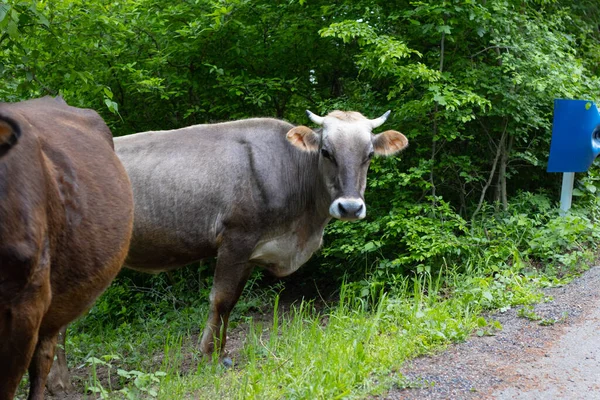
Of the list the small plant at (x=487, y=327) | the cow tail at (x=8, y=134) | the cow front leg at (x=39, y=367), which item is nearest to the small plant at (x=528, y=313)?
the small plant at (x=487, y=327)

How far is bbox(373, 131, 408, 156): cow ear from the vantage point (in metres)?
6.73

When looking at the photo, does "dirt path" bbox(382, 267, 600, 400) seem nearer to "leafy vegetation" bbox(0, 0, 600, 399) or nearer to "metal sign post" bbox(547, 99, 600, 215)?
"leafy vegetation" bbox(0, 0, 600, 399)

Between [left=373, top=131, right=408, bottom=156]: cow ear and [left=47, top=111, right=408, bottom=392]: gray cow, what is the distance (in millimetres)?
11

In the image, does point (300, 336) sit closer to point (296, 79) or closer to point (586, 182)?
point (296, 79)

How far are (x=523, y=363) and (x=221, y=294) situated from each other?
2.59 metres

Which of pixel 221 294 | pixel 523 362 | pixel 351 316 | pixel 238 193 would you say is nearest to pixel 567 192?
pixel 351 316

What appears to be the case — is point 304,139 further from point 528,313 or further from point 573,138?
point 573,138

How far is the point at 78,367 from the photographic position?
22.1 feet

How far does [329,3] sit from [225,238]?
392 cm

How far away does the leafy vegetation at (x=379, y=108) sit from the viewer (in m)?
7.15

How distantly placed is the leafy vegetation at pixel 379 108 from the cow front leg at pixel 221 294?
248 millimetres

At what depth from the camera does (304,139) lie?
652 cm

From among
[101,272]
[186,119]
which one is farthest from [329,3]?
[101,272]

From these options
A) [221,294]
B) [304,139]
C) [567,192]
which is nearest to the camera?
[221,294]
